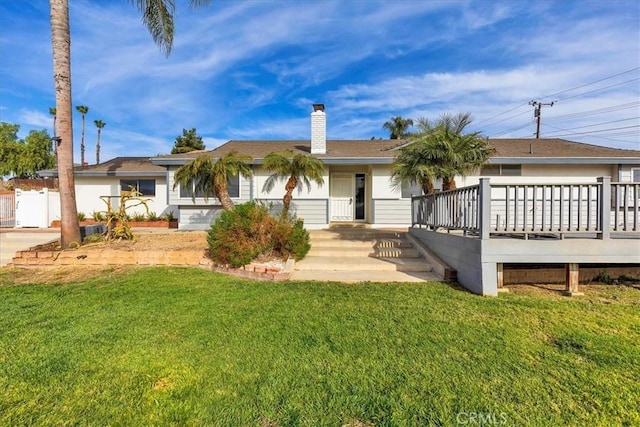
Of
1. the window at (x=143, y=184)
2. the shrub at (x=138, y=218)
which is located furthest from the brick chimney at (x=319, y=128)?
the window at (x=143, y=184)

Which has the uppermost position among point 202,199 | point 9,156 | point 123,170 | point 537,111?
point 537,111

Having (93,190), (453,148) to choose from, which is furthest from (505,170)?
(93,190)

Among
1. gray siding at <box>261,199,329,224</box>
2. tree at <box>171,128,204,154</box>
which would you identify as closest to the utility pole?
gray siding at <box>261,199,329,224</box>

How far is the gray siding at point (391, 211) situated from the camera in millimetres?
11938

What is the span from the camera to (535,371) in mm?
2801

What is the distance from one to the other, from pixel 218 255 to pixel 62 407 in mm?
4716

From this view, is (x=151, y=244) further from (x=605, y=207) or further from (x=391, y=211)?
(x=605, y=207)

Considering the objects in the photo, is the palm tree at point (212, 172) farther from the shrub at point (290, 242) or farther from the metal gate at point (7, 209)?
the metal gate at point (7, 209)

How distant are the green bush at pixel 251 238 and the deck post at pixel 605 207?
5.58 meters

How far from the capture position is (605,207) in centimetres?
515

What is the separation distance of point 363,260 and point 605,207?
4.43 metres

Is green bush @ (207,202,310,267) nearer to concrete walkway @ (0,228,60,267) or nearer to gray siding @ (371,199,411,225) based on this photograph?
gray siding @ (371,199,411,225)

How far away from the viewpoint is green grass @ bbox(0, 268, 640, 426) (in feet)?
7.45

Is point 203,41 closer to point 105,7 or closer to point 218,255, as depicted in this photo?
point 105,7
